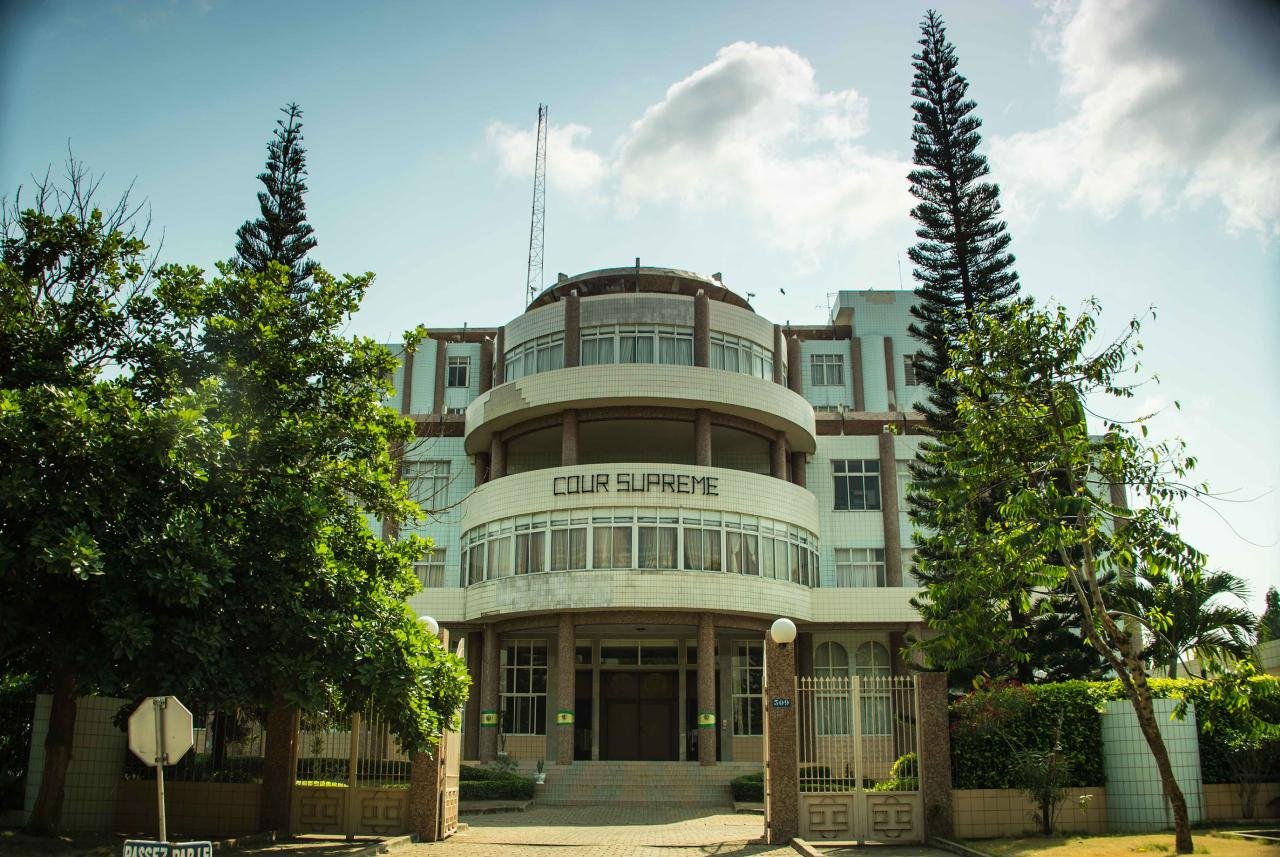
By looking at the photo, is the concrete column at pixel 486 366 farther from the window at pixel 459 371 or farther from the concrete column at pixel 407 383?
the concrete column at pixel 407 383

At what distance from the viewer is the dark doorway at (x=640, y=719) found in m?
29.0

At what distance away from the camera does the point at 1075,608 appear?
24.2 m

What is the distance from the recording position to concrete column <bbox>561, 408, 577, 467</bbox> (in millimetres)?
27438

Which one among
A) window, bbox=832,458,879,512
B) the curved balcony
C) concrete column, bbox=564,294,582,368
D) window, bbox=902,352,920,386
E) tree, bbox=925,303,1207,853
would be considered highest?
window, bbox=902,352,920,386

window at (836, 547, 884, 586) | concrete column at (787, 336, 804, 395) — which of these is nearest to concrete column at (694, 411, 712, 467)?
concrete column at (787, 336, 804, 395)

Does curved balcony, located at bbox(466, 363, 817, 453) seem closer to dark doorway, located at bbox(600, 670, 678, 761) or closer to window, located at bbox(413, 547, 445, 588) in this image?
window, located at bbox(413, 547, 445, 588)

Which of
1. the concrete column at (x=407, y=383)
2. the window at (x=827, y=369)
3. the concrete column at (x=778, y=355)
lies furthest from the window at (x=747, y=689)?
the concrete column at (x=407, y=383)

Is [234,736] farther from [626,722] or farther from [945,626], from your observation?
A: [626,722]

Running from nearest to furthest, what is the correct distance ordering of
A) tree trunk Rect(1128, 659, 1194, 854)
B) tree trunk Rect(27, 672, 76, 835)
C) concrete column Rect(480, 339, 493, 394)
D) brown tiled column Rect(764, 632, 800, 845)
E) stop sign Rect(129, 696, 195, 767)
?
stop sign Rect(129, 696, 195, 767)
tree trunk Rect(1128, 659, 1194, 854)
tree trunk Rect(27, 672, 76, 835)
brown tiled column Rect(764, 632, 800, 845)
concrete column Rect(480, 339, 493, 394)

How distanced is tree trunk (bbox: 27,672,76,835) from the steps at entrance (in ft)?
37.9

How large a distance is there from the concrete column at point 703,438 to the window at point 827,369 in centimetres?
949

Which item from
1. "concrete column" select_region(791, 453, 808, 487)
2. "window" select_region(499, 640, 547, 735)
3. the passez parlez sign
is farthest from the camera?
"concrete column" select_region(791, 453, 808, 487)

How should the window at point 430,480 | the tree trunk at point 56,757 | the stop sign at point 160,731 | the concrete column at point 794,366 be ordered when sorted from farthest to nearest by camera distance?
the window at point 430,480, the concrete column at point 794,366, the tree trunk at point 56,757, the stop sign at point 160,731

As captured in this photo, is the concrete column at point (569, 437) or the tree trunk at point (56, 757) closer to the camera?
the tree trunk at point (56, 757)
